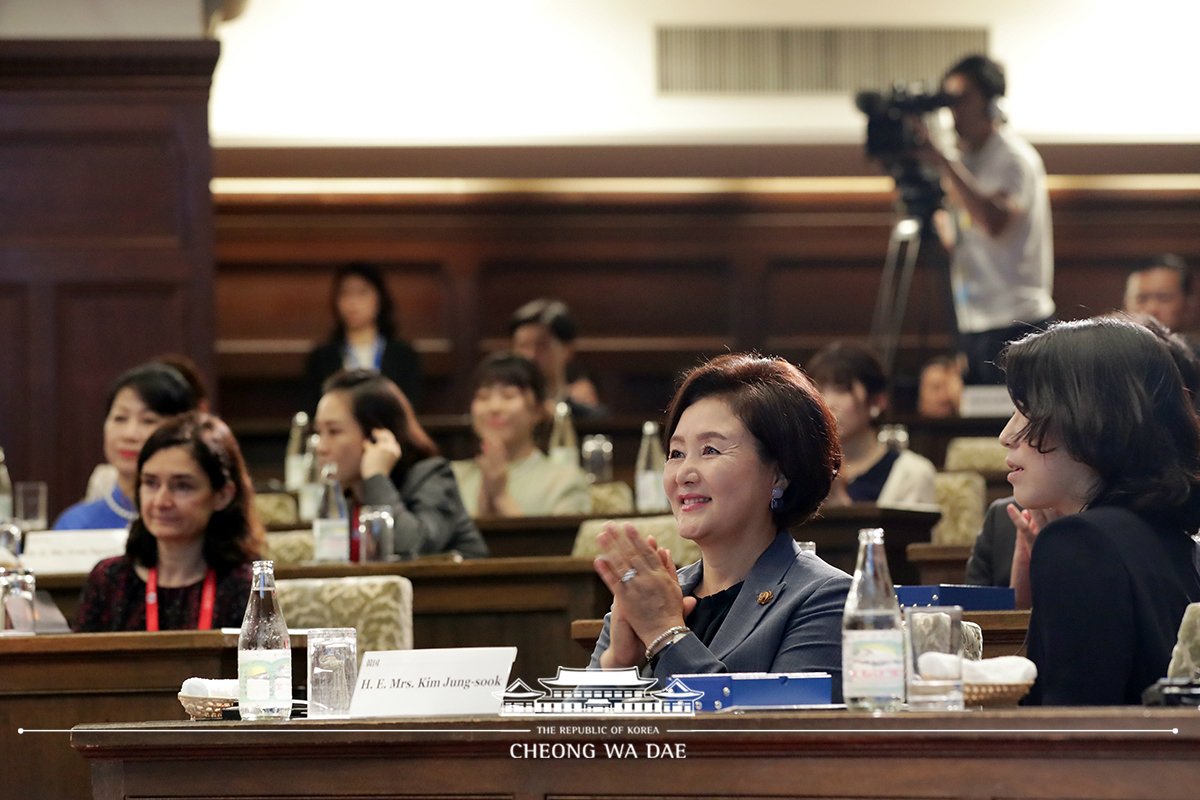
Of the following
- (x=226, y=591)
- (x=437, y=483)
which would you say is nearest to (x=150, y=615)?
(x=226, y=591)

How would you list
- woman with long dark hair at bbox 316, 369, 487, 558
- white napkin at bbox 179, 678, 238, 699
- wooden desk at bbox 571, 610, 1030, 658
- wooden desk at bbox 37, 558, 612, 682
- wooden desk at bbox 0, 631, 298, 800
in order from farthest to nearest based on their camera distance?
woman with long dark hair at bbox 316, 369, 487, 558 < wooden desk at bbox 37, 558, 612, 682 < wooden desk at bbox 0, 631, 298, 800 < wooden desk at bbox 571, 610, 1030, 658 < white napkin at bbox 179, 678, 238, 699

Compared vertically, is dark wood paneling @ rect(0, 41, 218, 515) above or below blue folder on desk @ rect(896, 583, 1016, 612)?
above

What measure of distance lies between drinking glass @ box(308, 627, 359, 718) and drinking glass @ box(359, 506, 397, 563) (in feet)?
6.76

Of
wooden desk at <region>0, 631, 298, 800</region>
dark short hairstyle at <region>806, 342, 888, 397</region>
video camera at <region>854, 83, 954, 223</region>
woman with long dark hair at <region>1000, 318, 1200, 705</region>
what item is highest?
video camera at <region>854, 83, 954, 223</region>

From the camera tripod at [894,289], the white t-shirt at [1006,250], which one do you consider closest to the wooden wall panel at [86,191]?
the white t-shirt at [1006,250]

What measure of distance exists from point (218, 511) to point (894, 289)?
6.19 meters

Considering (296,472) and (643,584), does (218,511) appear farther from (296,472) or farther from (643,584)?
(296,472)

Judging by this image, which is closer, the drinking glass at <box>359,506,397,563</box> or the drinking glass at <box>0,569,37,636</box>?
the drinking glass at <box>0,569,37,636</box>

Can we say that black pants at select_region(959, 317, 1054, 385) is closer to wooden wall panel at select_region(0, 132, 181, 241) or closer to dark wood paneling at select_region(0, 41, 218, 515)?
dark wood paneling at select_region(0, 41, 218, 515)

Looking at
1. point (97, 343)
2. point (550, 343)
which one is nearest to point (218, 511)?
point (550, 343)

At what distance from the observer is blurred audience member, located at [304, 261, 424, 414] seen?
24.6 feet

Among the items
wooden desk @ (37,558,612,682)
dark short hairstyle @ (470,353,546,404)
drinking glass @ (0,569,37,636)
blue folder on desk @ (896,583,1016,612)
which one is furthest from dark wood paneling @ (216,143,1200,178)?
blue folder on desk @ (896,583,1016,612)

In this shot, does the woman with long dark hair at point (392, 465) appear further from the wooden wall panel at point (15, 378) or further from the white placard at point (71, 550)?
the wooden wall panel at point (15, 378)

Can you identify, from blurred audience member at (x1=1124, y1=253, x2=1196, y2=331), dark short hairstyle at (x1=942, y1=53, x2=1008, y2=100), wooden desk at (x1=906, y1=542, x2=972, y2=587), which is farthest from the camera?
dark short hairstyle at (x1=942, y1=53, x2=1008, y2=100)
